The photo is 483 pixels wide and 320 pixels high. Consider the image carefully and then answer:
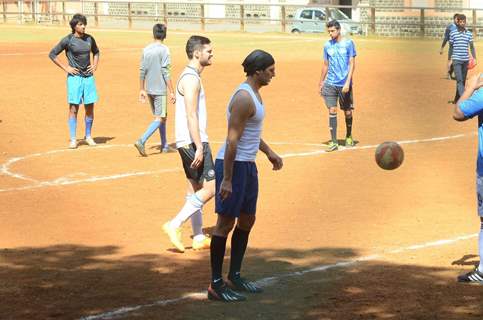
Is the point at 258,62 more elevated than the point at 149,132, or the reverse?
the point at 258,62

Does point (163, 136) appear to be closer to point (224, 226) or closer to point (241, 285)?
point (241, 285)

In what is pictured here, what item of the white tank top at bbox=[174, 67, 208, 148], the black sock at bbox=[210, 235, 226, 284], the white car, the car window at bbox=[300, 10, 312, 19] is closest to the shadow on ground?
the black sock at bbox=[210, 235, 226, 284]

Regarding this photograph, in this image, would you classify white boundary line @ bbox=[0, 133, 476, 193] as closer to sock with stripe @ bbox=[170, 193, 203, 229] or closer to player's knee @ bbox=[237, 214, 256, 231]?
sock with stripe @ bbox=[170, 193, 203, 229]

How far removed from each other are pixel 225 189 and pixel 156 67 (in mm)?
8005

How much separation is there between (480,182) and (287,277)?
71.7 inches

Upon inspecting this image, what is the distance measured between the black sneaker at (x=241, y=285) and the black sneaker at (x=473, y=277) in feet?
5.59

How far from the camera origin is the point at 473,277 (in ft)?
28.5

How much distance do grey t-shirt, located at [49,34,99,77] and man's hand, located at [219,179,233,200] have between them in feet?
28.4

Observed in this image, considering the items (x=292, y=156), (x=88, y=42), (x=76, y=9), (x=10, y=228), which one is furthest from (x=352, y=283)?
(x=76, y=9)

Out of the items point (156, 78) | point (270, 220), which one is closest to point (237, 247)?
point (270, 220)

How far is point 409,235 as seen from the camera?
34.8ft

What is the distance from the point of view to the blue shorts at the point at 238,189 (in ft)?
27.0

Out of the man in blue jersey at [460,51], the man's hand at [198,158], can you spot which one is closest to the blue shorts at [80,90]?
the man's hand at [198,158]

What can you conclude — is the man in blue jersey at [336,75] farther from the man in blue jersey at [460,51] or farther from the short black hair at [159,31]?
the man in blue jersey at [460,51]
